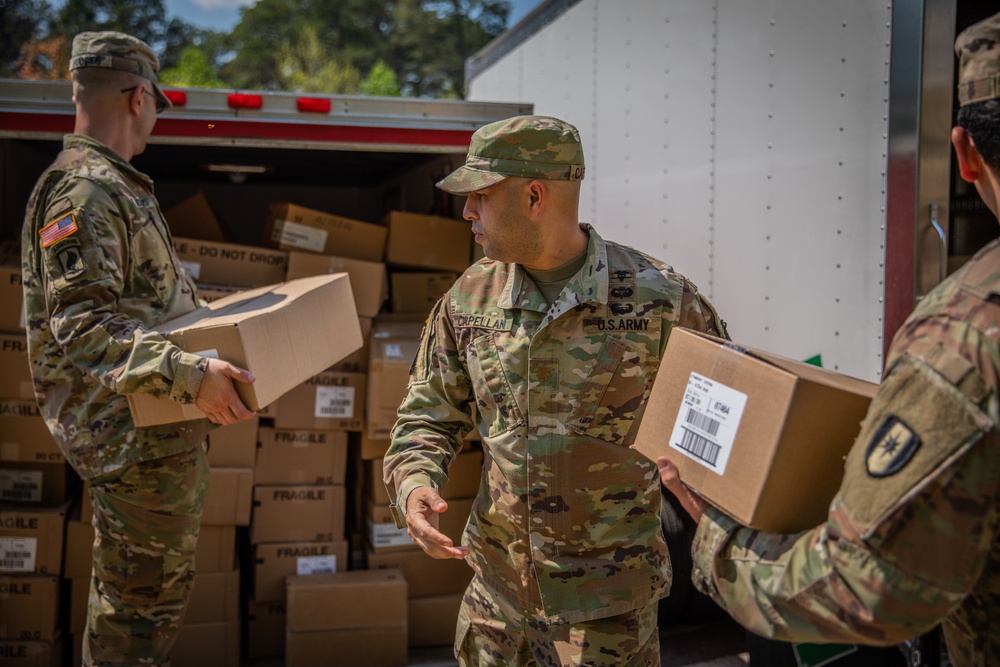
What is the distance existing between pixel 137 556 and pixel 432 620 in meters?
1.43

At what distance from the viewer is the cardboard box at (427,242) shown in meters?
3.92

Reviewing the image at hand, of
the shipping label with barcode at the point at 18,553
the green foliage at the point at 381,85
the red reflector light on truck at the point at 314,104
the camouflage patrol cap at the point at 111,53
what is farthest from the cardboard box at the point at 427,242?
the green foliage at the point at 381,85

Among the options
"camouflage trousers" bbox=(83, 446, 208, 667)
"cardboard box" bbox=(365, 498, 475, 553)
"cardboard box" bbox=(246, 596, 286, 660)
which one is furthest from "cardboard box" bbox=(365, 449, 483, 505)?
"camouflage trousers" bbox=(83, 446, 208, 667)

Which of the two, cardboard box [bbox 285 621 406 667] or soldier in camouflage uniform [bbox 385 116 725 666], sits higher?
soldier in camouflage uniform [bbox 385 116 725 666]

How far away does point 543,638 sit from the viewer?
190 cm

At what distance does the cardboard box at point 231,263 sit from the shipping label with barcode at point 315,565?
1.19 metres

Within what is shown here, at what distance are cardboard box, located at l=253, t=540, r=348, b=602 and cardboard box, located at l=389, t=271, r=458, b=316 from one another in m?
1.12

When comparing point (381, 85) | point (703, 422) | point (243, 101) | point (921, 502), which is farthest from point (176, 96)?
point (381, 85)

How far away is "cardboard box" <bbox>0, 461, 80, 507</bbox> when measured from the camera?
3.44 metres

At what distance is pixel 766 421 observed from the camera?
126 cm

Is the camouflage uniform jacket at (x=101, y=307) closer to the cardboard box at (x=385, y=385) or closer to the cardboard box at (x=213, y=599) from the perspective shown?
the cardboard box at (x=385, y=385)

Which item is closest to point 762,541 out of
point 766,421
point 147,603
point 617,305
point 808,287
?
A: point 766,421

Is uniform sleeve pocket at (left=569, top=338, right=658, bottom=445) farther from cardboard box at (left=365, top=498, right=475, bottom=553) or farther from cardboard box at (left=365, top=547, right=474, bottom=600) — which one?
cardboard box at (left=365, top=547, right=474, bottom=600)

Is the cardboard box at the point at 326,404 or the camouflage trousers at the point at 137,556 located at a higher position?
the cardboard box at the point at 326,404
